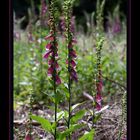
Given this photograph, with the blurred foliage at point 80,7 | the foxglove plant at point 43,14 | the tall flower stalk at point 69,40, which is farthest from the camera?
the blurred foliage at point 80,7

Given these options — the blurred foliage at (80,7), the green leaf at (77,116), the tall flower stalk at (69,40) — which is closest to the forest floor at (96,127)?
the green leaf at (77,116)

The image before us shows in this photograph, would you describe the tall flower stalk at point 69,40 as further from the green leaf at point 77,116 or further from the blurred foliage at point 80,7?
the blurred foliage at point 80,7

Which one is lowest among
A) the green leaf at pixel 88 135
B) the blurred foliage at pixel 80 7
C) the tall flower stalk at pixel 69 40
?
the green leaf at pixel 88 135

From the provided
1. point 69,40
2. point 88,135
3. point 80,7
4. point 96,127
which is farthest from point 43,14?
point 80,7

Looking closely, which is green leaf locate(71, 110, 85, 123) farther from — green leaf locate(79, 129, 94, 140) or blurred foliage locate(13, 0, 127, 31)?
blurred foliage locate(13, 0, 127, 31)

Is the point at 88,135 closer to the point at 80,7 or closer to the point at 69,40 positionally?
the point at 69,40

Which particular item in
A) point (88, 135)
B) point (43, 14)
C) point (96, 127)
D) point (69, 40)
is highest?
point (43, 14)
